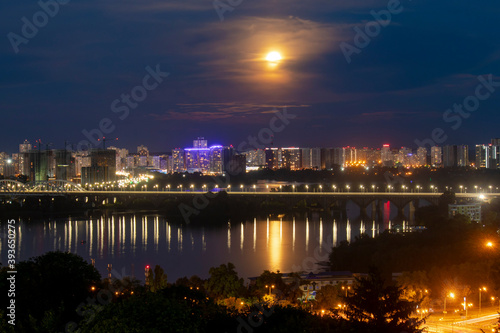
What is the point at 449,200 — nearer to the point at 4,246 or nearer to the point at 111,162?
the point at 4,246

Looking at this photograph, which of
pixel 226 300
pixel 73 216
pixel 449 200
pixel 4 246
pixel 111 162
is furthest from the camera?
pixel 111 162

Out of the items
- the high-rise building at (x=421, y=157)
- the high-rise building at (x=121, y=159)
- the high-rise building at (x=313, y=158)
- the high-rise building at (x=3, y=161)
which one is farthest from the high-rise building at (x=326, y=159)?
the high-rise building at (x=3, y=161)

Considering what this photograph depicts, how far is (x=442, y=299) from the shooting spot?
4.95 meters

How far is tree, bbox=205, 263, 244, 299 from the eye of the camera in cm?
494

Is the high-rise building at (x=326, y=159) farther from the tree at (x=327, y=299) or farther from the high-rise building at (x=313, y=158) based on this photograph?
the tree at (x=327, y=299)

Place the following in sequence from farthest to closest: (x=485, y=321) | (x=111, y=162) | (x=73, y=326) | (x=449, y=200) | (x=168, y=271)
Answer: (x=111, y=162), (x=449, y=200), (x=168, y=271), (x=485, y=321), (x=73, y=326)

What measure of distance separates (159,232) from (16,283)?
23.8 feet

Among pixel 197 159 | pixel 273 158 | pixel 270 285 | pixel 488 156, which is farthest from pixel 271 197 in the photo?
pixel 197 159

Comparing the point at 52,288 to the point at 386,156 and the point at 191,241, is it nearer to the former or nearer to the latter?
the point at 191,241

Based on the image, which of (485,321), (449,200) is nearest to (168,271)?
(485,321)

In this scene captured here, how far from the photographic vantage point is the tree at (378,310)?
9.44ft

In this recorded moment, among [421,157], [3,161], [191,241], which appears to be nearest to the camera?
[191,241]

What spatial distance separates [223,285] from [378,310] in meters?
2.28

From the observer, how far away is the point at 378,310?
2920mm
